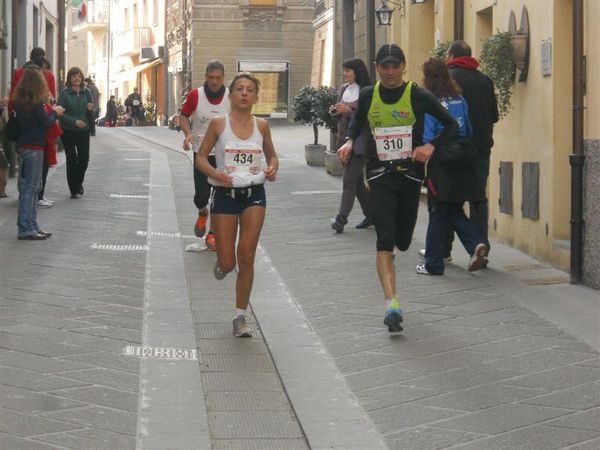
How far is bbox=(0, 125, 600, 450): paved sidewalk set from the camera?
20.3 feet

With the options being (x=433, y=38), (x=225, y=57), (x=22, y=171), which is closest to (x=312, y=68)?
(x=225, y=57)

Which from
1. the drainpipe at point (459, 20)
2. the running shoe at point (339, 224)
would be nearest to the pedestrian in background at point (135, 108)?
the drainpipe at point (459, 20)

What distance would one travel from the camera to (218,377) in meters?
7.27

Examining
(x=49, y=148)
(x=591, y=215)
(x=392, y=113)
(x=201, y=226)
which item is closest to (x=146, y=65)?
(x=49, y=148)

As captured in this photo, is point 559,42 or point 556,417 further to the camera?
point 559,42

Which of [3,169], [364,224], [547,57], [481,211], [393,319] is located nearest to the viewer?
[393,319]

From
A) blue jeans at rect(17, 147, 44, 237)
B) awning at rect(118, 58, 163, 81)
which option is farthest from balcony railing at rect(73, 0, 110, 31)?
blue jeans at rect(17, 147, 44, 237)

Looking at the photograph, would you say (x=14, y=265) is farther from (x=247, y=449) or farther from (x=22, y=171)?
(x=247, y=449)

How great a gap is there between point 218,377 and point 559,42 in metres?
5.52

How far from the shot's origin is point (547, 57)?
11.8 meters

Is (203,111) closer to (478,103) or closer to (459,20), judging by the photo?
(478,103)

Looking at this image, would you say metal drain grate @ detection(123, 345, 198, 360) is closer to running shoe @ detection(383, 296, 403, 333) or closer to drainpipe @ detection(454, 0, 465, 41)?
running shoe @ detection(383, 296, 403, 333)

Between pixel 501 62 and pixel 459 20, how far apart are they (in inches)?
113

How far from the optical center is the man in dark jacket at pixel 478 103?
433 inches
